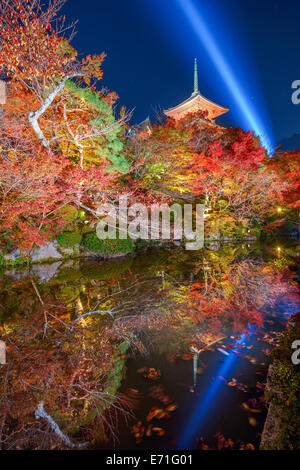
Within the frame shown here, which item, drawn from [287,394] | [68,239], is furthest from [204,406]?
[68,239]

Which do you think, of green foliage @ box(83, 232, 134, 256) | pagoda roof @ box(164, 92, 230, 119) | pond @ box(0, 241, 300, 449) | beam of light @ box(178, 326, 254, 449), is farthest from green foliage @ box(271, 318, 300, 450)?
pagoda roof @ box(164, 92, 230, 119)

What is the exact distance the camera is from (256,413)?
2178 millimetres

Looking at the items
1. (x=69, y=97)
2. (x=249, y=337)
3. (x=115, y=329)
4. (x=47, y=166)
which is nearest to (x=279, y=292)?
(x=249, y=337)

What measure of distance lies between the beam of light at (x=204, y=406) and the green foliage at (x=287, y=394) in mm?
579

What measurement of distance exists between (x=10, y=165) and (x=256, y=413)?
845 cm

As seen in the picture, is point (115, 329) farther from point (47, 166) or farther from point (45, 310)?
point (47, 166)

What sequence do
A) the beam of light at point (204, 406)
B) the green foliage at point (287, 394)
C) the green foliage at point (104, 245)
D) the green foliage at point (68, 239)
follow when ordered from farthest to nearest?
the green foliage at point (104, 245), the green foliage at point (68, 239), the beam of light at point (204, 406), the green foliage at point (287, 394)

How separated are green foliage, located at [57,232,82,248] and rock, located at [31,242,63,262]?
1.17ft

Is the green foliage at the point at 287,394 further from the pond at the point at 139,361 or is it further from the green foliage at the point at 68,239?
the green foliage at the point at 68,239

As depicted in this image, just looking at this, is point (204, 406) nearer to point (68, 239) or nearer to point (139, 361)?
point (139, 361)

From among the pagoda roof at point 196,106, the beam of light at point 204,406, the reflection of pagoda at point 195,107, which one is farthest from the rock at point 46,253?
the pagoda roof at point 196,106

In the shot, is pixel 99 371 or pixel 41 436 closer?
pixel 41 436

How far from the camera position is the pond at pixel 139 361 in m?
2.06

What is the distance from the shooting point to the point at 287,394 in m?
2.11
